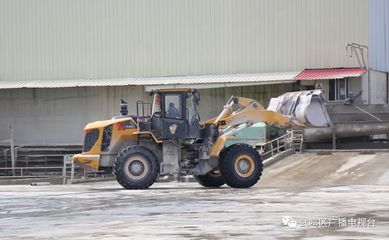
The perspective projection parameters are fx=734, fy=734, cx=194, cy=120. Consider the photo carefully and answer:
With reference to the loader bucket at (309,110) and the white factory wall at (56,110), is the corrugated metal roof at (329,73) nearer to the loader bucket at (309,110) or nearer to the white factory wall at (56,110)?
the white factory wall at (56,110)

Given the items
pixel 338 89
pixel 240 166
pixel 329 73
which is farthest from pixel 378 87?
pixel 240 166

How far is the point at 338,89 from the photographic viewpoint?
37688 millimetres

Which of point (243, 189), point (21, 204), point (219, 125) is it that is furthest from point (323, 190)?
point (21, 204)

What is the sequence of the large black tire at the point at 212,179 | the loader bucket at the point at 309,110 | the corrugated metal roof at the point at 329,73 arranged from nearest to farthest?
the loader bucket at the point at 309,110 → the large black tire at the point at 212,179 → the corrugated metal roof at the point at 329,73

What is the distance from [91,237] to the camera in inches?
412

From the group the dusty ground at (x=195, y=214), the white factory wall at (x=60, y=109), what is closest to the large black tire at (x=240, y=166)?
the dusty ground at (x=195, y=214)

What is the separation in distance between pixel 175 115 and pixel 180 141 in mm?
751

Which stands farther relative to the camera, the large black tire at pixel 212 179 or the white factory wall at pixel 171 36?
the white factory wall at pixel 171 36

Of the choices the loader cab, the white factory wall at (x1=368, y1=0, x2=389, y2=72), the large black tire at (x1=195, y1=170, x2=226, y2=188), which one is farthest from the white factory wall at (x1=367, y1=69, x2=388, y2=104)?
the loader cab

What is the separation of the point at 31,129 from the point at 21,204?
28.6m

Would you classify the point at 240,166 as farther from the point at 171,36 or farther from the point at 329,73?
the point at 171,36

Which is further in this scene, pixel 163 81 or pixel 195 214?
pixel 163 81

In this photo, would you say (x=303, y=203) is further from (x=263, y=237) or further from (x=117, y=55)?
(x=117, y=55)

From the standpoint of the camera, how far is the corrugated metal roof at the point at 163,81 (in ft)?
126
